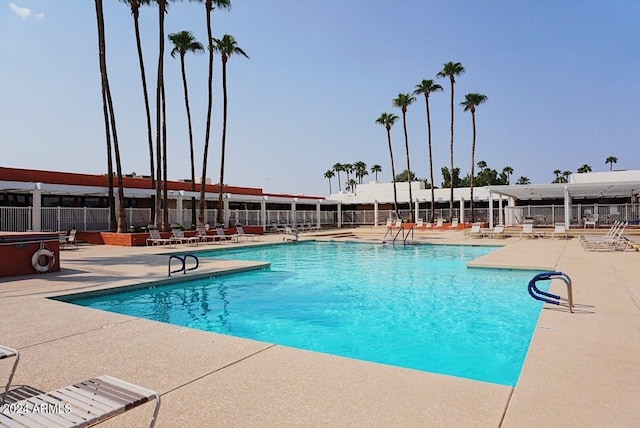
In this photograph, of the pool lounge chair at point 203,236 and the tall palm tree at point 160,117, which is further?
the tall palm tree at point 160,117

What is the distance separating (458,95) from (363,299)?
32.9 m

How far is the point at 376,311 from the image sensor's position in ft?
27.6

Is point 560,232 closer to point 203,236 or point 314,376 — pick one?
point 203,236

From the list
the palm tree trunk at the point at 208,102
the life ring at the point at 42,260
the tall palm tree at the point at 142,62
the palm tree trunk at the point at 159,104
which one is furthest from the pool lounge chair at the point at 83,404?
the palm tree trunk at the point at 208,102

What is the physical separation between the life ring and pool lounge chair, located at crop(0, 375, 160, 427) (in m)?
9.34

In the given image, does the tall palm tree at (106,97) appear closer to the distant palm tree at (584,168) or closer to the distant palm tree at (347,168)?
the distant palm tree at (347,168)

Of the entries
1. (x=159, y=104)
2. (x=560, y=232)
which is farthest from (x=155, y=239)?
(x=560, y=232)

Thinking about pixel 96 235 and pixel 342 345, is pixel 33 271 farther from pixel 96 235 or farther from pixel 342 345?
pixel 96 235

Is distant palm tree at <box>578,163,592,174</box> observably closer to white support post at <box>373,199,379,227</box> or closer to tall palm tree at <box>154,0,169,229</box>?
white support post at <box>373,199,379,227</box>

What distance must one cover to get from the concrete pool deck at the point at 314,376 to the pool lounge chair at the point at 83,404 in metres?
0.66

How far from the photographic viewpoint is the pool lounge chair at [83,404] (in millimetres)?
2027

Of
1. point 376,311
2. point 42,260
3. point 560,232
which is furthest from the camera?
point 560,232

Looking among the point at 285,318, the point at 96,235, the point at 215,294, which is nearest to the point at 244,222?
the point at 96,235

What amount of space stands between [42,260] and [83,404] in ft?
32.6
